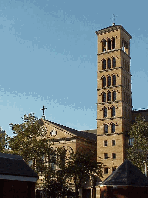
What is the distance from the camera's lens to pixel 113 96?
79000mm

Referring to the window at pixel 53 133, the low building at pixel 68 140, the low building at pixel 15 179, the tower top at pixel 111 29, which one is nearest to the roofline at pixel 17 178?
the low building at pixel 15 179

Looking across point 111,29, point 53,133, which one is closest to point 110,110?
point 53,133

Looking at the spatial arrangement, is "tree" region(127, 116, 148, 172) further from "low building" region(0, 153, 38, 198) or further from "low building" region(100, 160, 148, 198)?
"low building" region(0, 153, 38, 198)

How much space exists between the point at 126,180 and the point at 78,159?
13.0 metres

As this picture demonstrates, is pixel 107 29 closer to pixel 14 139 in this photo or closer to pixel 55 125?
pixel 55 125

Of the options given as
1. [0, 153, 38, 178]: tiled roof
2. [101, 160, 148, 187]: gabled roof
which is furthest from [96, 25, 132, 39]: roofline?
[0, 153, 38, 178]: tiled roof

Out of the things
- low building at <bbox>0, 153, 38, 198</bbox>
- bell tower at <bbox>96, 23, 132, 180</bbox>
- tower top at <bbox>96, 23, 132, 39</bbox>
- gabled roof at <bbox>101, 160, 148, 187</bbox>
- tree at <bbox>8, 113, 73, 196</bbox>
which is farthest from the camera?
tower top at <bbox>96, 23, 132, 39</bbox>

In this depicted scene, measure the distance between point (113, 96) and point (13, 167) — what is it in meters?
36.4

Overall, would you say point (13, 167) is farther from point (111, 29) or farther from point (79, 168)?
point (111, 29)

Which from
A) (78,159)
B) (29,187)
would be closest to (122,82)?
(78,159)

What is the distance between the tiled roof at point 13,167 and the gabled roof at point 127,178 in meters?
10.8

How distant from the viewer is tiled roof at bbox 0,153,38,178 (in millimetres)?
46781

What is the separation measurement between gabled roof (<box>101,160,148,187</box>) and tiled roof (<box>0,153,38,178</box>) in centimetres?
1083

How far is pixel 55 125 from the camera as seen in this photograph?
82.6 metres
